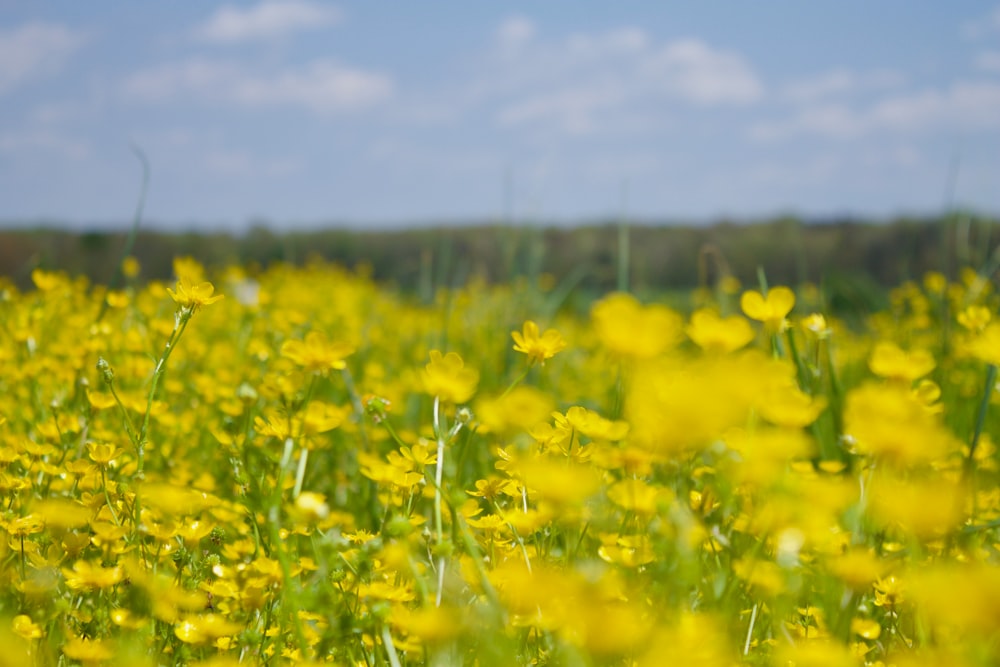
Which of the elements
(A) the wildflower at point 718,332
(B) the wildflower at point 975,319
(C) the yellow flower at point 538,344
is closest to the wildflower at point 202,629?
(C) the yellow flower at point 538,344

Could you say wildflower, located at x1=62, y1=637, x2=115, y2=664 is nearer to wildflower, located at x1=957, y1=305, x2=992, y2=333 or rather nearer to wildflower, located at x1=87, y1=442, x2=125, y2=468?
wildflower, located at x1=87, y1=442, x2=125, y2=468

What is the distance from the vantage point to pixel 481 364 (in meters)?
3.62

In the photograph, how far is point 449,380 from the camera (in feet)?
4.04

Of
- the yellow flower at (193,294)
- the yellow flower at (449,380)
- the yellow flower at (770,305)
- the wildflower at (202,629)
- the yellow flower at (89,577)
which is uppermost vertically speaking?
the yellow flower at (770,305)

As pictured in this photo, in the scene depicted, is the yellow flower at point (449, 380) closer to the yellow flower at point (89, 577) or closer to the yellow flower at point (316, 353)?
the yellow flower at point (316, 353)

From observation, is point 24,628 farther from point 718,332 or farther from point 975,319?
point 975,319

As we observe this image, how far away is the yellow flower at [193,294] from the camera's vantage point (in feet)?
4.59

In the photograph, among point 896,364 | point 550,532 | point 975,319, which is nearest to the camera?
point 896,364

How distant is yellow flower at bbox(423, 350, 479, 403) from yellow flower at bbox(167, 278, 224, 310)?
39 centimetres

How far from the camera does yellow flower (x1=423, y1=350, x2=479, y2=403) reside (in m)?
1.22

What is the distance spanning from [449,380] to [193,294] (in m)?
0.46

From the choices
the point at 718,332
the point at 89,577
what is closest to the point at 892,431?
the point at 718,332

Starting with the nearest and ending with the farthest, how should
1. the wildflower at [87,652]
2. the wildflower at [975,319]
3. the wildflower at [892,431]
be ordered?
1. the wildflower at [892,431]
2. the wildflower at [87,652]
3. the wildflower at [975,319]

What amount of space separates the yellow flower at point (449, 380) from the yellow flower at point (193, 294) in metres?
0.39
